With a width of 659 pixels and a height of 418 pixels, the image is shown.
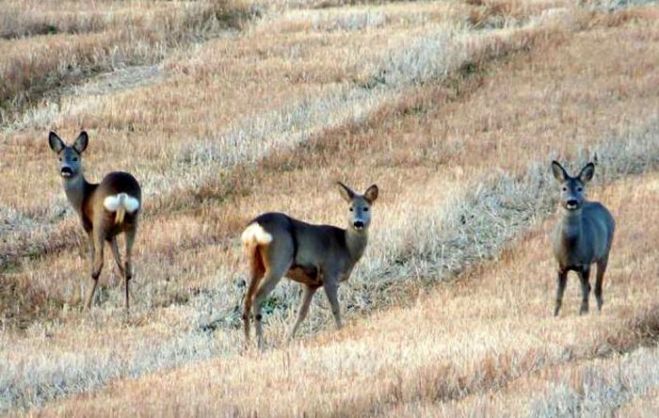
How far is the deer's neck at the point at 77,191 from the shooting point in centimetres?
1917

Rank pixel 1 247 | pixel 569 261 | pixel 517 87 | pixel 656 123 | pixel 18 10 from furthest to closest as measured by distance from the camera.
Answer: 1. pixel 18 10
2. pixel 517 87
3. pixel 656 123
4. pixel 1 247
5. pixel 569 261

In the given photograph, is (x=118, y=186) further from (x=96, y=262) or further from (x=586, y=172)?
(x=586, y=172)

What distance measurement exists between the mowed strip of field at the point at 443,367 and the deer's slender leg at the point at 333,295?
6.4 inches

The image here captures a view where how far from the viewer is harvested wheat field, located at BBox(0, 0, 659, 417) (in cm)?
1301

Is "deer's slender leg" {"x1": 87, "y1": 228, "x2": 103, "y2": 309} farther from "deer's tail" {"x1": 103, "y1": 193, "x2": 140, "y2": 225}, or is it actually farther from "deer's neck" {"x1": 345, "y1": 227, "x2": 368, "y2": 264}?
"deer's neck" {"x1": 345, "y1": 227, "x2": 368, "y2": 264}

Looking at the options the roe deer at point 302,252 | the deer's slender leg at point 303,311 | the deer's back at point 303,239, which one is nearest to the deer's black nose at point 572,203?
the roe deer at point 302,252

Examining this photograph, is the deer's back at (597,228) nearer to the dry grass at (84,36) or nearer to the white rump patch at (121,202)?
the white rump patch at (121,202)

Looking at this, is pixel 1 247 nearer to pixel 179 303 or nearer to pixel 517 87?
pixel 179 303

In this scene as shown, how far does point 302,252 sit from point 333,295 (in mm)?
556

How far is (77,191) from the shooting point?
19172 millimetres

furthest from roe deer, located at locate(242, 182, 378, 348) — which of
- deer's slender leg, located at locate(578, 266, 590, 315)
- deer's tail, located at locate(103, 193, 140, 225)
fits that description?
deer's tail, located at locate(103, 193, 140, 225)

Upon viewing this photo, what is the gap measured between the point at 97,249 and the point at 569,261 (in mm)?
5754

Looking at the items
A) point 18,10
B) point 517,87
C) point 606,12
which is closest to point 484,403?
point 517,87

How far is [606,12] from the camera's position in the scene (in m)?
32.4
